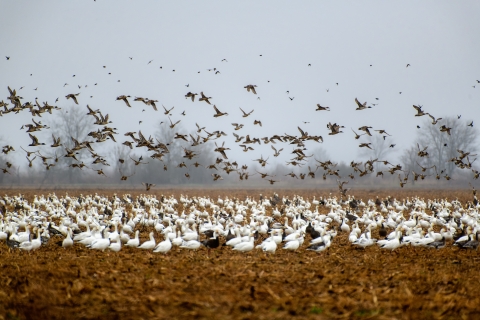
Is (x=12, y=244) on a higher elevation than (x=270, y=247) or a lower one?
lower

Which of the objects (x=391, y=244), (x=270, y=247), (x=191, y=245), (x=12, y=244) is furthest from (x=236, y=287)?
(x=12, y=244)

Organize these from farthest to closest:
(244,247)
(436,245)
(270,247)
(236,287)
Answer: (436,245), (244,247), (270,247), (236,287)

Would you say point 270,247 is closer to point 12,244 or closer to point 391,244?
point 391,244

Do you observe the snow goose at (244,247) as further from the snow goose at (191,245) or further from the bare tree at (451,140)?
the bare tree at (451,140)

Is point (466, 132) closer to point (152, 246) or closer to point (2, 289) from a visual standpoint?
point (152, 246)

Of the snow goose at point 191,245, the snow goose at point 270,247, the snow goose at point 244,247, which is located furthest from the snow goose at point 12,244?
the snow goose at point 270,247

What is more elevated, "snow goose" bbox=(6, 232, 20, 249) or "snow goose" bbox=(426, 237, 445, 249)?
"snow goose" bbox=(426, 237, 445, 249)

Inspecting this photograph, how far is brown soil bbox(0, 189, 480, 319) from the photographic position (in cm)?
802

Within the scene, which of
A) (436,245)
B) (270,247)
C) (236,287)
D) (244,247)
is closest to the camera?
(236,287)

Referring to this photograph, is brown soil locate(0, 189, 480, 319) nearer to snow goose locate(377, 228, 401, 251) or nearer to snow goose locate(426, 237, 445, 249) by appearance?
snow goose locate(377, 228, 401, 251)

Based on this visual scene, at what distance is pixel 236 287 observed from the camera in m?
9.23

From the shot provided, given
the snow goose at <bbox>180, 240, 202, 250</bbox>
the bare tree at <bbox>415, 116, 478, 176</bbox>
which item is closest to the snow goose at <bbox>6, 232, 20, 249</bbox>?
the snow goose at <bbox>180, 240, 202, 250</bbox>

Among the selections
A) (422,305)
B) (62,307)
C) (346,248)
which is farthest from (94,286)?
(346,248)

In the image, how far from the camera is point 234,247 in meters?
14.5
